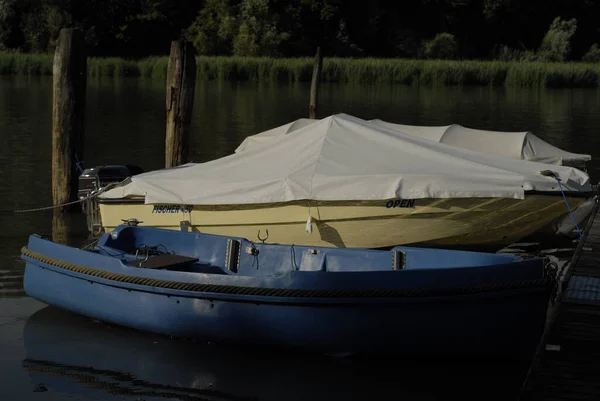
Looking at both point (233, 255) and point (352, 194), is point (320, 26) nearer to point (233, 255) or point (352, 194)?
point (352, 194)

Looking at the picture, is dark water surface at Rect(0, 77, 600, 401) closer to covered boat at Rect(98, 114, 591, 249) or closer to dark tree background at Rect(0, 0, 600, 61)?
covered boat at Rect(98, 114, 591, 249)

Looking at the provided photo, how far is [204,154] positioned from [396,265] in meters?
15.6

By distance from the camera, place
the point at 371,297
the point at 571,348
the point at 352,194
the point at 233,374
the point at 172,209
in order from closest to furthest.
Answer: the point at 571,348
the point at 371,297
the point at 233,374
the point at 352,194
the point at 172,209

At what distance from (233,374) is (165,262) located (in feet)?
6.24

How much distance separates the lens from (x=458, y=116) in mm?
39344

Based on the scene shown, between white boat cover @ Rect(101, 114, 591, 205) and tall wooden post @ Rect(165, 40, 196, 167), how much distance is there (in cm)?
348

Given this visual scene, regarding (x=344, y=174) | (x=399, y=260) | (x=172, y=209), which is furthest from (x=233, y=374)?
(x=172, y=209)

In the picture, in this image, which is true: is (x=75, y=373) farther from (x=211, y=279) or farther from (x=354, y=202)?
(x=354, y=202)

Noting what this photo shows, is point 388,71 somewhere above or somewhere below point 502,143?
below

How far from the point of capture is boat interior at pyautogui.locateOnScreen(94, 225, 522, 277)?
11.5 meters

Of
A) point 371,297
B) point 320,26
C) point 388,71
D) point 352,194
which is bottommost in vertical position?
point 388,71

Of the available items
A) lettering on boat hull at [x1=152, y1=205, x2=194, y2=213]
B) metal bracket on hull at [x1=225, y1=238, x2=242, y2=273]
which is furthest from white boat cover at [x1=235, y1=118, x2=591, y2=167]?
metal bracket on hull at [x1=225, y1=238, x2=242, y2=273]

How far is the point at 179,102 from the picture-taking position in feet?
60.8

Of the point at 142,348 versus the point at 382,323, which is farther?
the point at 142,348
